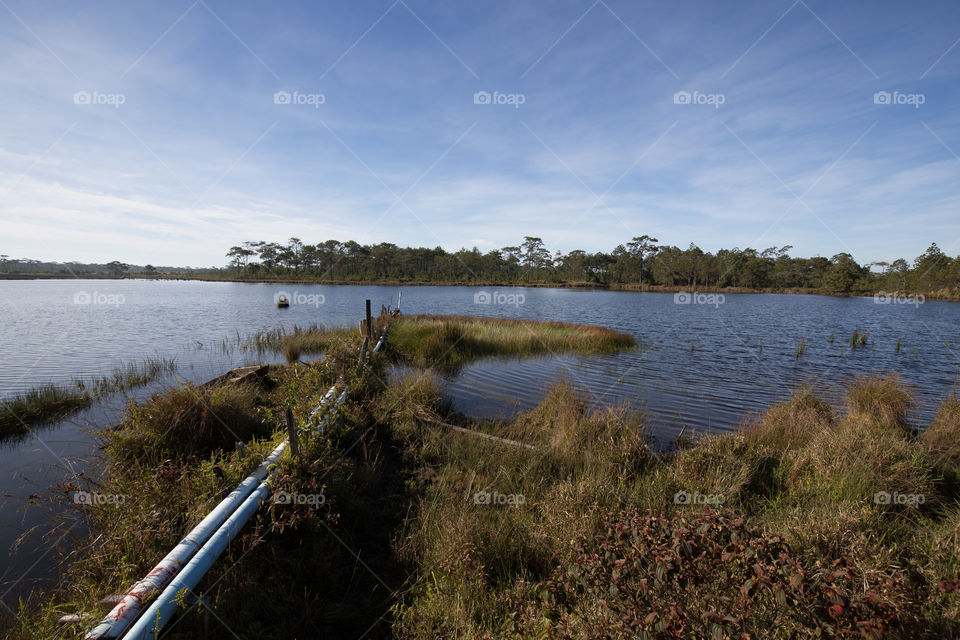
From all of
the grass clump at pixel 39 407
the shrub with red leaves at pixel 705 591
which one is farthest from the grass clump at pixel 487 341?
the shrub with red leaves at pixel 705 591

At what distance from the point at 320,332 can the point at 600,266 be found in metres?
117

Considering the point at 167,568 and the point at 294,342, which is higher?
the point at 167,568

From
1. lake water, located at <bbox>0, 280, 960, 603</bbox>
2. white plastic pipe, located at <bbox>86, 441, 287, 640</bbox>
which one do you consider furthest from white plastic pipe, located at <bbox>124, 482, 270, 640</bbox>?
lake water, located at <bbox>0, 280, 960, 603</bbox>

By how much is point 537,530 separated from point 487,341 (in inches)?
555

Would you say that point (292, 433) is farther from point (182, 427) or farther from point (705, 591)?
point (705, 591)

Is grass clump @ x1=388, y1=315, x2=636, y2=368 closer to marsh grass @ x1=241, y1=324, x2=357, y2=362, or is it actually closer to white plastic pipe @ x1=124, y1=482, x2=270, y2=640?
marsh grass @ x1=241, y1=324, x2=357, y2=362

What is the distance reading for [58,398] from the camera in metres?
9.43

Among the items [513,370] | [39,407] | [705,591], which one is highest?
[705,591]

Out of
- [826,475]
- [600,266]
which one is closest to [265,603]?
[826,475]

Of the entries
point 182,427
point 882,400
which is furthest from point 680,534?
point 882,400

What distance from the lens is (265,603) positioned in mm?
3318

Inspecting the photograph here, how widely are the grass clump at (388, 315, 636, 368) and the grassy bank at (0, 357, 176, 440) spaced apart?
7.87 metres

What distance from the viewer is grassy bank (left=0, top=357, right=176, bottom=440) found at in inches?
321

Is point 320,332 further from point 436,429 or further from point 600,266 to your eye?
point 600,266
